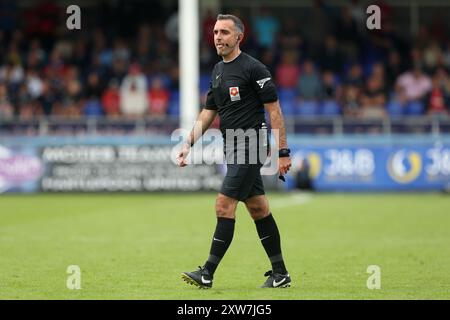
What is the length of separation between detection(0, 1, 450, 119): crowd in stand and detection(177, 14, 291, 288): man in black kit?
16.3 meters

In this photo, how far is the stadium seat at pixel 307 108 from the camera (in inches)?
1047

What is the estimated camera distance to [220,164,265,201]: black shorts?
8984 mm

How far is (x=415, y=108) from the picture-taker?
2684 centimetres

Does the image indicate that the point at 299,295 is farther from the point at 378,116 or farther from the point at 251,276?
the point at 378,116

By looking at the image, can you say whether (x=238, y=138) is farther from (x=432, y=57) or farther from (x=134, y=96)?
(x=432, y=57)

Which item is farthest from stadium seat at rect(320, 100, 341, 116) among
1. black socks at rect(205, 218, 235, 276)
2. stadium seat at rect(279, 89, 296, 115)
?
black socks at rect(205, 218, 235, 276)

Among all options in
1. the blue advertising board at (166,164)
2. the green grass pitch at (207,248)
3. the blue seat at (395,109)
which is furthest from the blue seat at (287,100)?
the green grass pitch at (207,248)

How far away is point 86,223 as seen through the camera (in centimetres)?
1677

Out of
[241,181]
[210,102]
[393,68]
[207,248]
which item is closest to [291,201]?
[393,68]

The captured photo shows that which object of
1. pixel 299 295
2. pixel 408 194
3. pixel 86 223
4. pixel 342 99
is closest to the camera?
pixel 299 295

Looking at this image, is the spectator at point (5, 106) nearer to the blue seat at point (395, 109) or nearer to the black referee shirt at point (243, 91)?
the blue seat at point (395, 109)

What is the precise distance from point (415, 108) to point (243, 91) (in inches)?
726
